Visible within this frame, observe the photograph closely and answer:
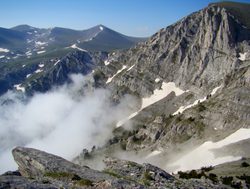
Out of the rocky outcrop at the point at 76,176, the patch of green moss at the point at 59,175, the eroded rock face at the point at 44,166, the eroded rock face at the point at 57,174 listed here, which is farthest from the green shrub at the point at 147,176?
the patch of green moss at the point at 59,175

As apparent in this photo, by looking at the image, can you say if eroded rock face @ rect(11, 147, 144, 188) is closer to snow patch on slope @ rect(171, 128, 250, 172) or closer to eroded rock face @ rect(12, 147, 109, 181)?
eroded rock face @ rect(12, 147, 109, 181)

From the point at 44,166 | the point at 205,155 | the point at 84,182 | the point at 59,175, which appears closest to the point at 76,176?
the point at 59,175

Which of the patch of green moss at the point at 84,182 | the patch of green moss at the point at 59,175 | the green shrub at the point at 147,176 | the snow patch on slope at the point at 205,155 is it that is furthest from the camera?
the snow patch on slope at the point at 205,155

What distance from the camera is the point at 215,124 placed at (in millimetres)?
154375

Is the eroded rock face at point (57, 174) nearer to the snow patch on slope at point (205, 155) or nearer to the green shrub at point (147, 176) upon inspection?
the green shrub at point (147, 176)

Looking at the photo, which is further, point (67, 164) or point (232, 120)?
point (232, 120)

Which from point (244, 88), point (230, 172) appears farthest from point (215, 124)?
point (230, 172)

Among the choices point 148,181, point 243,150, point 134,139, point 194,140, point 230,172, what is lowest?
point 148,181

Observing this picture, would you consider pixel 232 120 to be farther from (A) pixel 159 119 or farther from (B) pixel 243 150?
(A) pixel 159 119

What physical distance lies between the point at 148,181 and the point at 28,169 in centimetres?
1175

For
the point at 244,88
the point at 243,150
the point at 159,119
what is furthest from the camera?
the point at 159,119

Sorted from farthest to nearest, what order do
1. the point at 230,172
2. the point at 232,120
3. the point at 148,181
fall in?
the point at 232,120, the point at 230,172, the point at 148,181

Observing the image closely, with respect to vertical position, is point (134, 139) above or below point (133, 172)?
above


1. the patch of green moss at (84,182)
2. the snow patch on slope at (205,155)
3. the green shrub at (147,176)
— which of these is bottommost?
the patch of green moss at (84,182)
